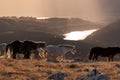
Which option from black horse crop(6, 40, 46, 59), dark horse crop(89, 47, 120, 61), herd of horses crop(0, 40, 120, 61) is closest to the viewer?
black horse crop(6, 40, 46, 59)

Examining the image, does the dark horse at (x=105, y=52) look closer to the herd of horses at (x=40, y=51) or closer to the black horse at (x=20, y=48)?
the herd of horses at (x=40, y=51)

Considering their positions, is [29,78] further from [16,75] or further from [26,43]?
[26,43]

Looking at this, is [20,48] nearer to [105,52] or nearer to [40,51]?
[40,51]

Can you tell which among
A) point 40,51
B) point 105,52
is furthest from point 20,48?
point 105,52

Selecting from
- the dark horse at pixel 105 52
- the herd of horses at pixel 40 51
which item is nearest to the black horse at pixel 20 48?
the herd of horses at pixel 40 51

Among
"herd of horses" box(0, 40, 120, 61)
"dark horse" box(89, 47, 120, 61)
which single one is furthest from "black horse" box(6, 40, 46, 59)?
"dark horse" box(89, 47, 120, 61)

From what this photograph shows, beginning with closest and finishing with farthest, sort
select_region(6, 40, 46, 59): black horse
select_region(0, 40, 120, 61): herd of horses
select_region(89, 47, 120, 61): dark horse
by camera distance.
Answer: select_region(6, 40, 46, 59): black horse, select_region(0, 40, 120, 61): herd of horses, select_region(89, 47, 120, 61): dark horse

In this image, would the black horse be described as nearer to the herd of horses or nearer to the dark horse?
the herd of horses

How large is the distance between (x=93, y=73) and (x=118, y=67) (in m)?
8.61

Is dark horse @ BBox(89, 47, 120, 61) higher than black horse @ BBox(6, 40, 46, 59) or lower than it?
lower

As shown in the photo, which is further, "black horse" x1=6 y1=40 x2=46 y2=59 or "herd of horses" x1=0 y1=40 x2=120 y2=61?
"herd of horses" x1=0 y1=40 x2=120 y2=61

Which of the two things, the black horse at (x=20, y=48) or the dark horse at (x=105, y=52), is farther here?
the dark horse at (x=105, y=52)

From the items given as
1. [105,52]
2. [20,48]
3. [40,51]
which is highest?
[20,48]

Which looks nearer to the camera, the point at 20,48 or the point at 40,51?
the point at 20,48
